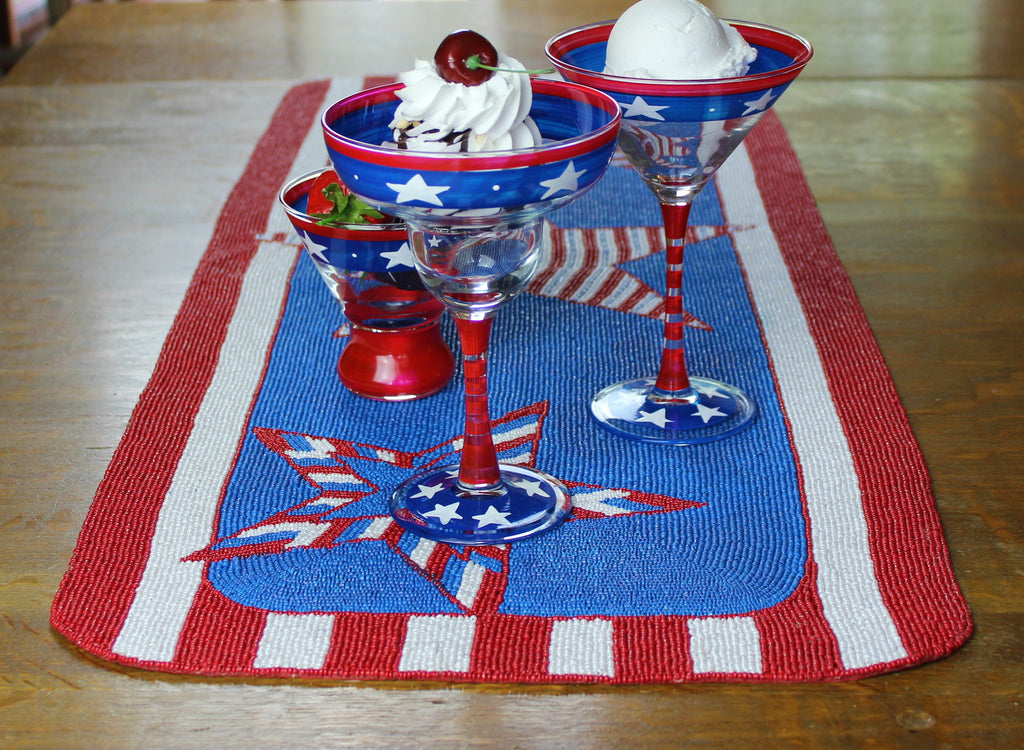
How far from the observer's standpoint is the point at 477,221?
0.45 meters

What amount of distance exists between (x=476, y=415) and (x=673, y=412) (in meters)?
0.13

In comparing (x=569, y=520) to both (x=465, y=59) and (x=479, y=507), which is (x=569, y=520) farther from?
(x=465, y=59)

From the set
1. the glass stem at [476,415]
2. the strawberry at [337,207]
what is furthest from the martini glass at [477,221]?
the strawberry at [337,207]

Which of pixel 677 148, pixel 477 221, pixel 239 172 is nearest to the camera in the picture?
pixel 477 221

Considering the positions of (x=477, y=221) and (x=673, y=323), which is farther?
(x=673, y=323)

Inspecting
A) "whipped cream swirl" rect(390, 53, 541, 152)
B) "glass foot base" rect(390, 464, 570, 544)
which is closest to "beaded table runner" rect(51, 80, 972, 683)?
"glass foot base" rect(390, 464, 570, 544)

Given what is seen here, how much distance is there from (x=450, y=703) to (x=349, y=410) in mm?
245

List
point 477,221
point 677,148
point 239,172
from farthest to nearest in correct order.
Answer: point 239,172 < point 677,148 < point 477,221

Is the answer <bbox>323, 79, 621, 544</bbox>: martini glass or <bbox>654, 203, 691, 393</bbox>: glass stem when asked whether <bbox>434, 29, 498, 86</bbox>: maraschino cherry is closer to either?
<bbox>323, 79, 621, 544</bbox>: martini glass

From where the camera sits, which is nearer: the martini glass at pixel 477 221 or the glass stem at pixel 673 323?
the martini glass at pixel 477 221

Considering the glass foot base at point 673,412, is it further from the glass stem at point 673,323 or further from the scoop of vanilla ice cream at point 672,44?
the scoop of vanilla ice cream at point 672,44

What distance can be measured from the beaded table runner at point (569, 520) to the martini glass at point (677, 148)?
17mm

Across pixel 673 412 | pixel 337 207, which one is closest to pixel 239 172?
pixel 337 207

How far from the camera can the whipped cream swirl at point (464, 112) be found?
46cm
